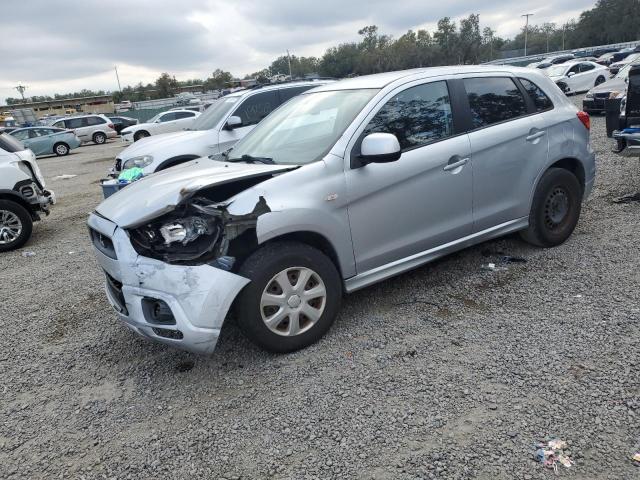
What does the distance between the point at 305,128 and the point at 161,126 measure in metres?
18.3

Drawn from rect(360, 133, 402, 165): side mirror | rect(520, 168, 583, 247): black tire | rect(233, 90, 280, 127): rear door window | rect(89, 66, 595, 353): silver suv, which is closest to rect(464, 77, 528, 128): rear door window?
rect(89, 66, 595, 353): silver suv

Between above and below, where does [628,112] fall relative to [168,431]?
above

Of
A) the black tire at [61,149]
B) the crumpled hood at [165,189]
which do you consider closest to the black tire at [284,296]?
the crumpled hood at [165,189]

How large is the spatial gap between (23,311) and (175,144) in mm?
3533

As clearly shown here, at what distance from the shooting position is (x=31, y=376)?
3.67 m

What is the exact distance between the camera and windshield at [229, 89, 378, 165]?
3723 mm

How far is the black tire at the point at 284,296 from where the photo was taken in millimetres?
3182

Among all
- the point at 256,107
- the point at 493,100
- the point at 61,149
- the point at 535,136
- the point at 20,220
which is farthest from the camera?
the point at 61,149

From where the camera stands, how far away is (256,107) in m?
8.32

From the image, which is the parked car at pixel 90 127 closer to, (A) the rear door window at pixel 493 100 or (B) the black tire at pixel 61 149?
(B) the black tire at pixel 61 149

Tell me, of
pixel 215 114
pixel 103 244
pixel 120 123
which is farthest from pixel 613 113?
pixel 120 123

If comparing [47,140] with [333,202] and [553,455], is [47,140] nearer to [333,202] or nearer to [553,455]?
[333,202]

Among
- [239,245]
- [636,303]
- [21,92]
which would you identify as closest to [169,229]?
[239,245]

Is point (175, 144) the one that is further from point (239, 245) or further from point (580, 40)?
point (580, 40)
